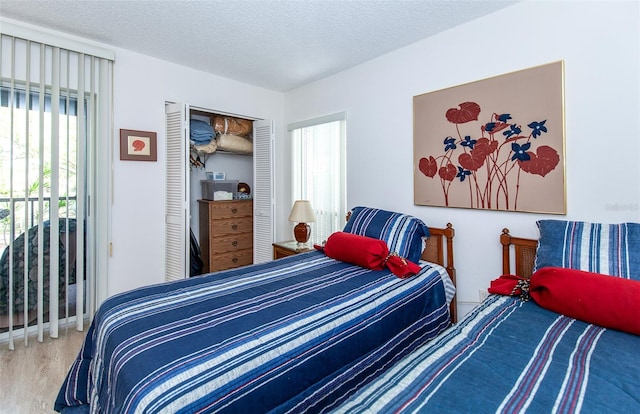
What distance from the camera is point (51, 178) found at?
→ 251 cm

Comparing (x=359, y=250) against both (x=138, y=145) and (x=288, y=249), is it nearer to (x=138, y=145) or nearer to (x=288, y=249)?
(x=288, y=249)

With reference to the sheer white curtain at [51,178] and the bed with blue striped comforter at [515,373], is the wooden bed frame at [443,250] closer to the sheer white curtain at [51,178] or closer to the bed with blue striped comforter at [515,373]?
the bed with blue striped comforter at [515,373]

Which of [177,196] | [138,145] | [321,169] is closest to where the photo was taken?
[138,145]

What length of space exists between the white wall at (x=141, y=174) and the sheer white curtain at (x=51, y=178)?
10 centimetres

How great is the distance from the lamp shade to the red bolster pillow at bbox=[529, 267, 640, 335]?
209 cm

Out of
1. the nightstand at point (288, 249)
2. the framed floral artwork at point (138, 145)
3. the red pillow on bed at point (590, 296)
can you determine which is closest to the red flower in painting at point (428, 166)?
the red pillow on bed at point (590, 296)

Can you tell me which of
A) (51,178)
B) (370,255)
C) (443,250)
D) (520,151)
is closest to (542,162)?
(520,151)

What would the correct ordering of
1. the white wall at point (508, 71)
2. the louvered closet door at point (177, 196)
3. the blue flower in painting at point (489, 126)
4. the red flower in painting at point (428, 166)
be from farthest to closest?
the louvered closet door at point (177, 196)
the red flower in painting at point (428, 166)
the blue flower in painting at point (489, 126)
the white wall at point (508, 71)

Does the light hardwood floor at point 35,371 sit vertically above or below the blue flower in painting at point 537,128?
below

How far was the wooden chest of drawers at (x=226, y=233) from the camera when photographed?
3846 millimetres

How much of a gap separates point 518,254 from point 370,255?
97 centimetres

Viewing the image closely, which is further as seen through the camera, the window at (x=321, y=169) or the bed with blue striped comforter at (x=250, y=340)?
the window at (x=321, y=169)

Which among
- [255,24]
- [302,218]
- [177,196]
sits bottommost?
[302,218]

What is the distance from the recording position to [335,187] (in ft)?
11.0
